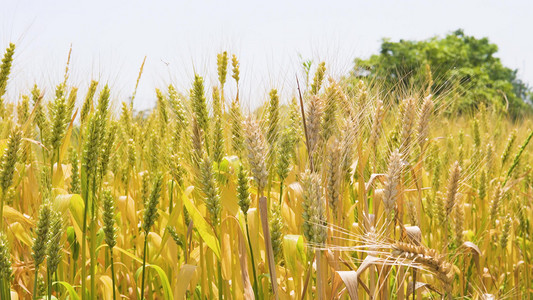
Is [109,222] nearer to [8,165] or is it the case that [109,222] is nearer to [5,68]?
[8,165]

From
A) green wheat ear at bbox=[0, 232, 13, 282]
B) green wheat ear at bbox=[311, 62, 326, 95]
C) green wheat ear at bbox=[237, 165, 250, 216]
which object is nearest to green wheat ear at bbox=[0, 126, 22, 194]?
green wheat ear at bbox=[0, 232, 13, 282]

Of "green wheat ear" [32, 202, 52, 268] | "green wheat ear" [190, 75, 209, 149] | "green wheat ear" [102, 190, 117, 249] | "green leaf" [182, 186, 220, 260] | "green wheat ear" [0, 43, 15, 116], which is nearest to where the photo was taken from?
"green wheat ear" [32, 202, 52, 268]

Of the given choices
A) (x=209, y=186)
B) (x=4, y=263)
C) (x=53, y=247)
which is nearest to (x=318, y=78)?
(x=209, y=186)

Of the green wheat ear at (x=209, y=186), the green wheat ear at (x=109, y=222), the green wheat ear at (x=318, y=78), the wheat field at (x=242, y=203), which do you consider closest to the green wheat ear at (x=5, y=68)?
the wheat field at (x=242, y=203)

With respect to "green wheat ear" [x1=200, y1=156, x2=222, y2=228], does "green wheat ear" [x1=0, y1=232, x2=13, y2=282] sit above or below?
below

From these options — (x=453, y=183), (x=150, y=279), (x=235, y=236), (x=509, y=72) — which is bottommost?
(x=150, y=279)

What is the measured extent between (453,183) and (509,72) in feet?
101

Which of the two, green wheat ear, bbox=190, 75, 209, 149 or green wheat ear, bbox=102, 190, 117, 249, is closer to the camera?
green wheat ear, bbox=102, 190, 117, 249

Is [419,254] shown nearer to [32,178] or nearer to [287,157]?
[287,157]

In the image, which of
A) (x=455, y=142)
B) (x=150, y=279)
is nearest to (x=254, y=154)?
(x=150, y=279)

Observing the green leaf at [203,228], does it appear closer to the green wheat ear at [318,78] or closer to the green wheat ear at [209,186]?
the green wheat ear at [209,186]

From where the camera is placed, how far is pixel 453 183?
1.59 m

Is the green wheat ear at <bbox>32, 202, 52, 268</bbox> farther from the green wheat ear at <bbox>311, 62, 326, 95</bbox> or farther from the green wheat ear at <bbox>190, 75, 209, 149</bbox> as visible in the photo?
the green wheat ear at <bbox>311, 62, 326, 95</bbox>

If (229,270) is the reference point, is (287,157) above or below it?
above
